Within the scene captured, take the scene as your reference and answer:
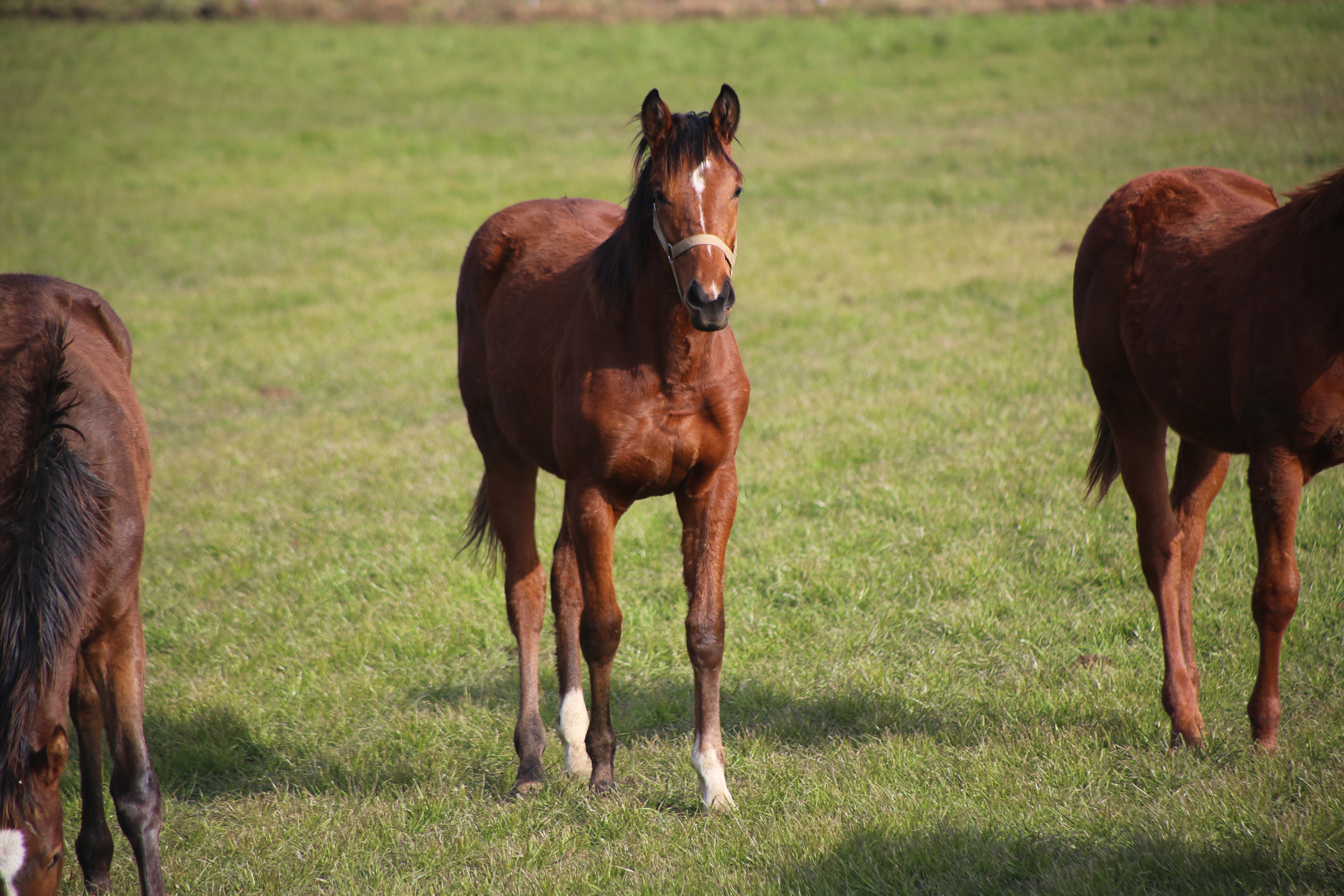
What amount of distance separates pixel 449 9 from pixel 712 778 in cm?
2727

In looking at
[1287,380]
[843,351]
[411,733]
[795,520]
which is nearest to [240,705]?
[411,733]


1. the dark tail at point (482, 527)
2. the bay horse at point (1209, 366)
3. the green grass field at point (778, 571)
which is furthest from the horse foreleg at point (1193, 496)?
the dark tail at point (482, 527)

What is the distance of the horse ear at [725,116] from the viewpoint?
3.38 metres

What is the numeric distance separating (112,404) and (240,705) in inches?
67.3

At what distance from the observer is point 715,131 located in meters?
3.38

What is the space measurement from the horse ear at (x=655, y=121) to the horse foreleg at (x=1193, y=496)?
99.8 inches

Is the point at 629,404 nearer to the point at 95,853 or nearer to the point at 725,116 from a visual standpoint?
the point at 725,116

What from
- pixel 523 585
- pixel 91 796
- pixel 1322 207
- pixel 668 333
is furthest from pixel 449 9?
pixel 1322 207

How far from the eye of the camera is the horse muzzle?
313 centimetres

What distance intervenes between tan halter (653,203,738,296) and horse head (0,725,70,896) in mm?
2252

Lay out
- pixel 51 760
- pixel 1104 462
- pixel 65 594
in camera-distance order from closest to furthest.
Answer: pixel 51 760 → pixel 65 594 → pixel 1104 462

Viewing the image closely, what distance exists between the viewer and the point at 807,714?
4348 millimetres

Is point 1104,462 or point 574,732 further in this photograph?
point 1104,462

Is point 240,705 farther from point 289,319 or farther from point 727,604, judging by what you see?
point 289,319
